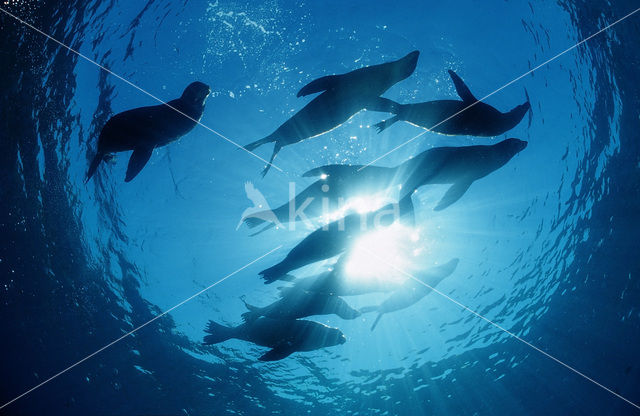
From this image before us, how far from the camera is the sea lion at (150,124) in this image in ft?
12.1

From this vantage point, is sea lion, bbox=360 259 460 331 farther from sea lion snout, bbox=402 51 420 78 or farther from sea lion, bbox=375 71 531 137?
sea lion snout, bbox=402 51 420 78

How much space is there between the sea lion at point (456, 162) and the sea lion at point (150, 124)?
10.2 ft

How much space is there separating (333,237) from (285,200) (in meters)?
2.15

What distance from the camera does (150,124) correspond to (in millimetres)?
3783

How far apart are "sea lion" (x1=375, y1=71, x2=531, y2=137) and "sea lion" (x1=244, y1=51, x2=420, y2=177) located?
1.31 ft

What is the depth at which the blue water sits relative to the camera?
18.0ft

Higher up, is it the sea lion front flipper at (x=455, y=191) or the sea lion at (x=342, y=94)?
the sea lion at (x=342, y=94)

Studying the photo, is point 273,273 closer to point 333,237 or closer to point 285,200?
point 333,237

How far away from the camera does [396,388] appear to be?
15570 mm

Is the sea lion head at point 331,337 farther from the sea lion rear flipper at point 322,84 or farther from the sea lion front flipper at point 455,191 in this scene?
the sea lion rear flipper at point 322,84

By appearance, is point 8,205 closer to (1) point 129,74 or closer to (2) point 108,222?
(2) point 108,222

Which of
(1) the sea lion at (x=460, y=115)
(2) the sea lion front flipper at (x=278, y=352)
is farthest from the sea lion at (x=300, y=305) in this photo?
(1) the sea lion at (x=460, y=115)

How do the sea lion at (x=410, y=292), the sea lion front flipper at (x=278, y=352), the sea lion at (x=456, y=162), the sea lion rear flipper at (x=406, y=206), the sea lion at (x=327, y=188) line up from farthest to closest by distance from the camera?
the sea lion at (x=410, y=292) < the sea lion front flipper at (x=278, y=352) < the sea lion rear flipper at (x=406, y=206) < the sea lion at (x=327, y=188) < the sea lion at (x=456, y=162)

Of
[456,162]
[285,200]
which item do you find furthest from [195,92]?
[456,162]
